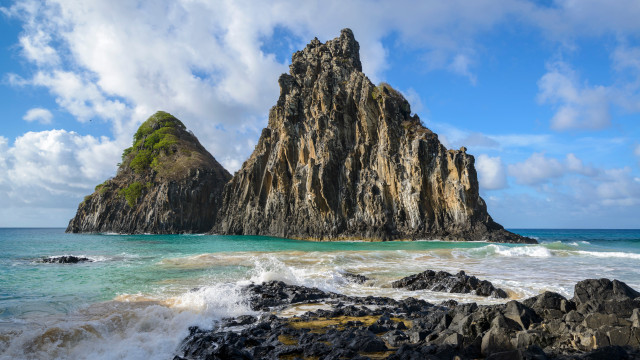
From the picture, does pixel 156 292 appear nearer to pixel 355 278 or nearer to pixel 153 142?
pixel 355 278

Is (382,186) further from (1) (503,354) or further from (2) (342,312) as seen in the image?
(1) (503,354)

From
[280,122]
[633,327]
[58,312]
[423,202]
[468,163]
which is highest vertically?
[280,122]

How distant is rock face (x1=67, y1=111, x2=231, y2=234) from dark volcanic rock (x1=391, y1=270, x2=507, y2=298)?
87228mm

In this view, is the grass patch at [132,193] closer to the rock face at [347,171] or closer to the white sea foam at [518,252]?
the rock face at [347,171]

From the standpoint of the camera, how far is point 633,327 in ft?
21.0

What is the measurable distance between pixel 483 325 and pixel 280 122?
7727cm

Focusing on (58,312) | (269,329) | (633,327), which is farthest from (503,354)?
(58,312)

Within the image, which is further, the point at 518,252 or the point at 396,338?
the point at 518,252

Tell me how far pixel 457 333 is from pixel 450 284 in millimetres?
9195

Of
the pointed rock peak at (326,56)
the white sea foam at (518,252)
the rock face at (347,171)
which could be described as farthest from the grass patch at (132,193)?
the white sea foam at (518,252)

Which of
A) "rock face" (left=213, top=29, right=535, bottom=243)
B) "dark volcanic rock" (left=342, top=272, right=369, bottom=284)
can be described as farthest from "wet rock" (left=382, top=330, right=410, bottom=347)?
"rock face" (left=213, top=29, right=535, bottom=243)

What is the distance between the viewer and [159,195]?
324ft

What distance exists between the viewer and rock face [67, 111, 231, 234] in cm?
9675

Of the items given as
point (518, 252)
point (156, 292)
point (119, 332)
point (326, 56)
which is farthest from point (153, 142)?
point (119, 332)
